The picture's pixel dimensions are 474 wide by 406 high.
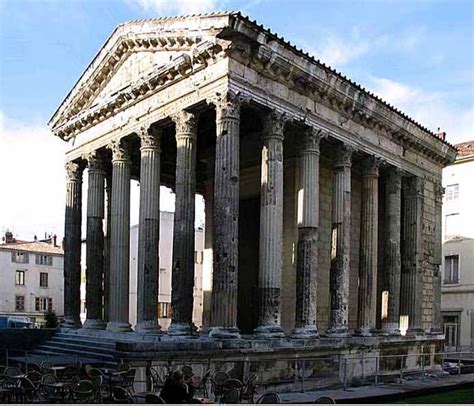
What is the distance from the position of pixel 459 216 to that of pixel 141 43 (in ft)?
72.2

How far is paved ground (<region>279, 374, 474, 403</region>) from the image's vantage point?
13242 millimetres

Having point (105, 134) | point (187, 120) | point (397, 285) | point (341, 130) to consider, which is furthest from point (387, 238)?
point (105, 134)

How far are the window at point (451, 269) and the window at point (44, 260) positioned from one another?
3426 cm

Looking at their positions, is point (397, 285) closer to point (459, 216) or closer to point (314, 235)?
point (314, 235)

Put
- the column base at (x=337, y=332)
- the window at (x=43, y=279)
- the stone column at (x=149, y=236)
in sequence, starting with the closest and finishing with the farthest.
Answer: the stone column at (x=149, y=236) → the column base at (x=337, y=332) → the window at (x=43, y=279)

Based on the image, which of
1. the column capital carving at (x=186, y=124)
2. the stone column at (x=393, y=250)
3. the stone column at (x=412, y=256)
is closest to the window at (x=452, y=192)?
the stone column at (x=412, y=256)

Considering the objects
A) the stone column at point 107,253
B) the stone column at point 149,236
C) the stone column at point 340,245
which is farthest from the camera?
the stone column at point 107,253

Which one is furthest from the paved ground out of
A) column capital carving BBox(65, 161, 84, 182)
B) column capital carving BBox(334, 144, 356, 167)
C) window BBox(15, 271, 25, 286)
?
window BBox(15, 271, 25, 286)

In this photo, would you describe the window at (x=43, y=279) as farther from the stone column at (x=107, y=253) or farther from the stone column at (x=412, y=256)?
the stone column at (x=412, y=256)

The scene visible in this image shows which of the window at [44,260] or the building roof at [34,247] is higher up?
the building roof at [34,247]

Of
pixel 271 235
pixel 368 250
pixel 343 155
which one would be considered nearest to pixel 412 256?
pixel 368 250

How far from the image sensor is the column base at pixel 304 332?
16016 mm

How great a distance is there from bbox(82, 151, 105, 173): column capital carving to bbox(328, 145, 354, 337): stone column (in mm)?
7819

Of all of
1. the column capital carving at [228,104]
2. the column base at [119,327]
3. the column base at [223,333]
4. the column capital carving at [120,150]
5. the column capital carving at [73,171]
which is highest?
the column capital carving at [228,104]
